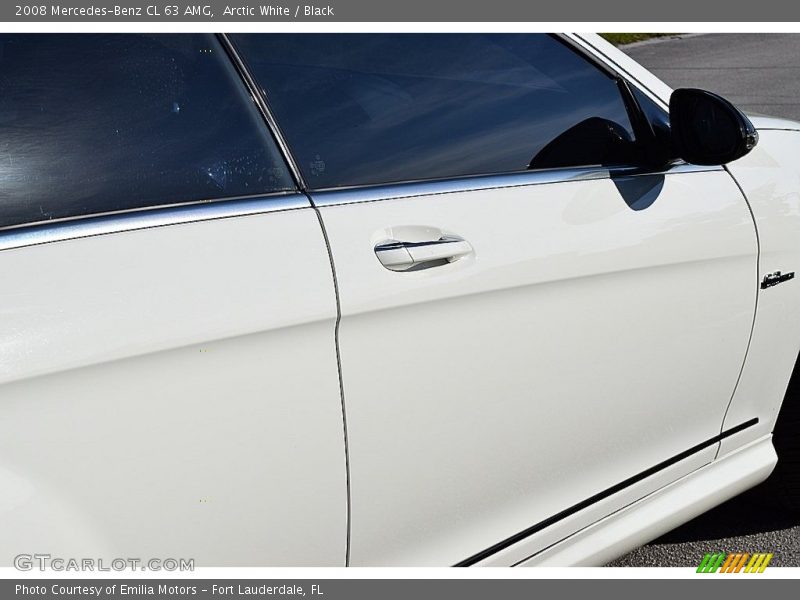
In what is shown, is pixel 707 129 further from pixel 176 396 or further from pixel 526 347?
pixel 176 396

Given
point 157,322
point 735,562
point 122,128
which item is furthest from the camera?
point 735,562

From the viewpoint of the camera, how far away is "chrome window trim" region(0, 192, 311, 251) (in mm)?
1546

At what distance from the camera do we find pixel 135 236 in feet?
5.31

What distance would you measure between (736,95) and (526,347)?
30.3 ft

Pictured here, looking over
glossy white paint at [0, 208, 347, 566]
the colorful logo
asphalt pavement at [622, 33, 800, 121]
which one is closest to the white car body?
glossy white paint at [0, 208, 347, 566]

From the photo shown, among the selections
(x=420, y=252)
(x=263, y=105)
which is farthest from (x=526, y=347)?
(x=263, y=105)

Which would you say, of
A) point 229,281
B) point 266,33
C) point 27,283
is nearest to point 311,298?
point 229,281

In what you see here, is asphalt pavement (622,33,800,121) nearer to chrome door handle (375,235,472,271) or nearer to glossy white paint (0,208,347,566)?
chrome door handle (375,235,472,271)

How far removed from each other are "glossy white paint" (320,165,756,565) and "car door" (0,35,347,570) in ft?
0.33

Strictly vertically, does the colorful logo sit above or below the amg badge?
below

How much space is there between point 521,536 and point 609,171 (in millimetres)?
832

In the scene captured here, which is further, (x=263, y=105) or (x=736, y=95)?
(x=736, y=95)

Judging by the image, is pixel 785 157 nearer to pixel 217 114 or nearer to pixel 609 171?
pixel 609 171

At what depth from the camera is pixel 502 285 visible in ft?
6.34
